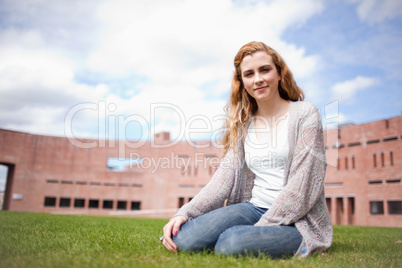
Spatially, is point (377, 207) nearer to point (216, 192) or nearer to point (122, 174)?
point (122, 174)

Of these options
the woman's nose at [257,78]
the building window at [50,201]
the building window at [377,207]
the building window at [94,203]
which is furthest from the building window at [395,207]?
the building window at [50,201]

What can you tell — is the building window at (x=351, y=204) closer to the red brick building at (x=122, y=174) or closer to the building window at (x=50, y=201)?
the red brick building at (x=122, y=174)

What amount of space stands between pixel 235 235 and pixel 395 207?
75.6 feet

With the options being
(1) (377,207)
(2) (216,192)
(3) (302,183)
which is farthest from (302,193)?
(1) (377,207)

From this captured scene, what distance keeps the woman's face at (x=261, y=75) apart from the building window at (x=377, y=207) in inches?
908

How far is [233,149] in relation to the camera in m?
3.01

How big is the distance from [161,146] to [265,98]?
29163 mm

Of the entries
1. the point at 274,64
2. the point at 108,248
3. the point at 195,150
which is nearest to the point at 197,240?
the point at 108,248

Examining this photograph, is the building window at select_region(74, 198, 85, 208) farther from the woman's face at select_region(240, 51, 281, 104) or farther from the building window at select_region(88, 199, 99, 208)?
the woman's face at select_region(240, 51, 281, 104)

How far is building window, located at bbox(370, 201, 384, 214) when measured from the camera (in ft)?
73.6

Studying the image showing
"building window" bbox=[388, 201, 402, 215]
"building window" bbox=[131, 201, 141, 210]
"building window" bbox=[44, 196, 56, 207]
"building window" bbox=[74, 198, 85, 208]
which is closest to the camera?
"building window" bbox=[388, 201, 402, 215]

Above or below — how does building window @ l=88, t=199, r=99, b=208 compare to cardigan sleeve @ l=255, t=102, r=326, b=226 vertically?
below

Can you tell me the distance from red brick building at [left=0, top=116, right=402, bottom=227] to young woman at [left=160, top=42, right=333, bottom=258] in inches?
926

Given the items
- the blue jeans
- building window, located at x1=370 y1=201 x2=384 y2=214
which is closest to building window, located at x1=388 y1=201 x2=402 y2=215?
building window, located at x1=370 y1=201 x2=384 y2=214
